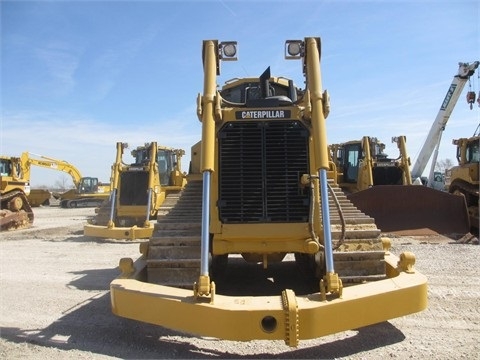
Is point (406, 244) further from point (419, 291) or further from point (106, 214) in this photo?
point (106, 214)

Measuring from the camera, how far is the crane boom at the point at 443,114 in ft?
71.6

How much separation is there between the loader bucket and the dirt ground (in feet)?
10.7

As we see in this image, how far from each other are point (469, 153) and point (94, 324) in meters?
12.5

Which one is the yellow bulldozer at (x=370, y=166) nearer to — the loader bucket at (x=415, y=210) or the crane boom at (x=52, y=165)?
the loader bucket at (x=415, y=210)

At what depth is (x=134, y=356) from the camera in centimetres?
409

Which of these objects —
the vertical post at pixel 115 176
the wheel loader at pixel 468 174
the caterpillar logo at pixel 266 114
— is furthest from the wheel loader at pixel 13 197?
the wheel loader at pixel 468 174

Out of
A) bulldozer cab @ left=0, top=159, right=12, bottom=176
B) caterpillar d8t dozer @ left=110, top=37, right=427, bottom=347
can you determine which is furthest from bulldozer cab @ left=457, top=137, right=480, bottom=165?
bulldozer cab @ left=0, top=159, right=12, bottom=176

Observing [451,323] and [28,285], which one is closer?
[451,323]

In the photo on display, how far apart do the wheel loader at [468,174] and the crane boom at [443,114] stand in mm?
9398

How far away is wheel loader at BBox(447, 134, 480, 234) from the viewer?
13023 millimetres

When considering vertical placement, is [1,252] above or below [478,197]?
below

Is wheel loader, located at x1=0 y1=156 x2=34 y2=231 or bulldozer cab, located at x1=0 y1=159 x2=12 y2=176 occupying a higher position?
bulldozer cab, located at x1=0 y1=159 x2=12 y2=176

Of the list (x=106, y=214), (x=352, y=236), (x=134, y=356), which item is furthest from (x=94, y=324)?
(x=106, y=214)

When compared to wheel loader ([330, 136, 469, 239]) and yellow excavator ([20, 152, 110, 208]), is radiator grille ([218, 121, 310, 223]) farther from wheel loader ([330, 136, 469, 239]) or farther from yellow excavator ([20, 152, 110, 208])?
yellow excavator ([20, 152, 110, 208])
